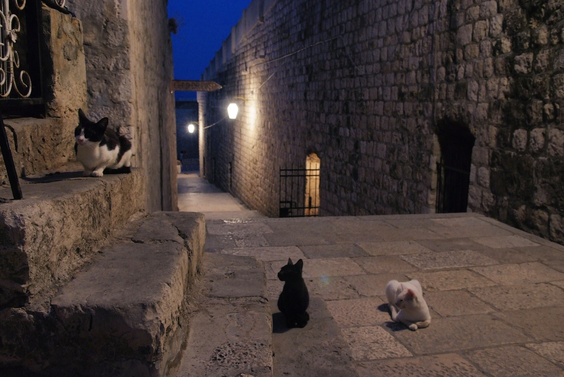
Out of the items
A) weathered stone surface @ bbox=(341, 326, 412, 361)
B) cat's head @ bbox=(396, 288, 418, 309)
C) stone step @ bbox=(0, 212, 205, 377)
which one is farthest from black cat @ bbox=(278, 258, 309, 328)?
stone step @ bbox=(0, 212, 205, 377)

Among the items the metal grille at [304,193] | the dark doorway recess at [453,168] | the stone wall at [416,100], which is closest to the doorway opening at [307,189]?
the metal grille at [304,193]

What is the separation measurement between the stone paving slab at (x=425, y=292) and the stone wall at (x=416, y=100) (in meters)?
0.65

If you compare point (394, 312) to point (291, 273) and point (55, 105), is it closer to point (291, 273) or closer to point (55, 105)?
point (291, 273)

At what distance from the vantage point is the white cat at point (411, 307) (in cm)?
257

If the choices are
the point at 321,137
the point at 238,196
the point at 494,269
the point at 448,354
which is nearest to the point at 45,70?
the point at 448,354

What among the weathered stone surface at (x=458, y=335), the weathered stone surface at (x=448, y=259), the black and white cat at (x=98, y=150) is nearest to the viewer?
the black and white cat at (x=98, y=150)

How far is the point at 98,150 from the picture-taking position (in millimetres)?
2301

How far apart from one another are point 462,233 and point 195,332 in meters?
3.48

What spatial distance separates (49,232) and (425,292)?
7.83 ft

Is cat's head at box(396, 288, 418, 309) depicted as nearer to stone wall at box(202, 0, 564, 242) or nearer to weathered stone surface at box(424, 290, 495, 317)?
weathered stone surface at box(424, 290, 495, 317)

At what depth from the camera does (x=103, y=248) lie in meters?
1.92

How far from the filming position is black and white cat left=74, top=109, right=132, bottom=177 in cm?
229

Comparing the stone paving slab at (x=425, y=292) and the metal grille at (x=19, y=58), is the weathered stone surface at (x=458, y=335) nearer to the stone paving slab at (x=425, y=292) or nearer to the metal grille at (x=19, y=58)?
the stone paving slab at (x=425, y=292)

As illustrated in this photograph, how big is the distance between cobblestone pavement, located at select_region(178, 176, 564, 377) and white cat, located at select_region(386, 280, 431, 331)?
2.0 inches
